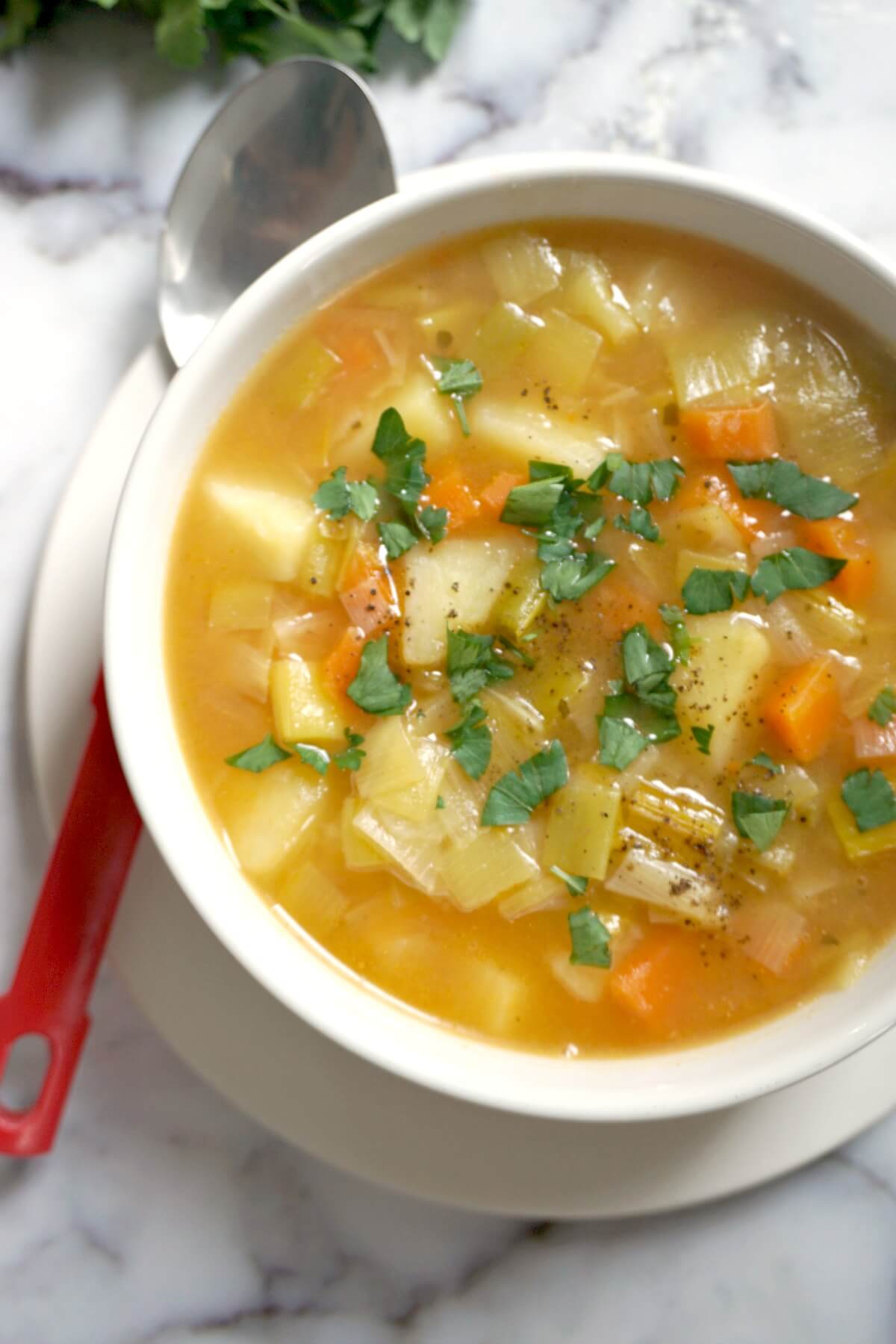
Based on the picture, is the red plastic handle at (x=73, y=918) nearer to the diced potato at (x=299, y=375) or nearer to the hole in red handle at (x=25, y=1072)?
the hole in red handle at (x=25, y=1072)

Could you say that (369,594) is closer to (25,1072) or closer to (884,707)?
(884,707)

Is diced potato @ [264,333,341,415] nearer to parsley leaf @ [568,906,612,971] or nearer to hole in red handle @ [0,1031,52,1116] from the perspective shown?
parsley leaf @ [568,906,612,971]

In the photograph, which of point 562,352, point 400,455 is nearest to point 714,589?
point 562,352

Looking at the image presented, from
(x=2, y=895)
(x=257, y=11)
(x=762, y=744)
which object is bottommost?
(x=2, y=895)

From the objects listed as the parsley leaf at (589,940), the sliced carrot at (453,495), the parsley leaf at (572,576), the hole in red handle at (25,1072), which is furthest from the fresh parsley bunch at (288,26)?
the hole in red handle at (25,1072)

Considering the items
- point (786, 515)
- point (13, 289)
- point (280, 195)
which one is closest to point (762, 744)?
point (786, 515)

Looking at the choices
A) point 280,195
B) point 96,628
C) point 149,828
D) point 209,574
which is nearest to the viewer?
point 149,828

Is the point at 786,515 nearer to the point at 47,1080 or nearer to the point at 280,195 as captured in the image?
the point at 280,195
